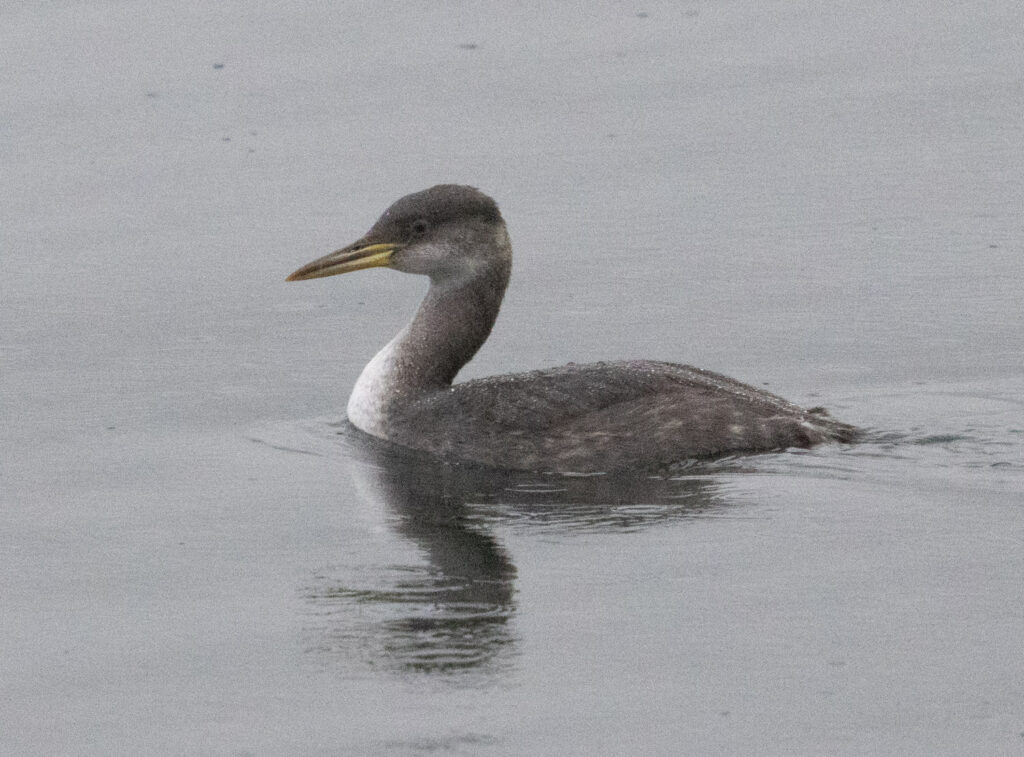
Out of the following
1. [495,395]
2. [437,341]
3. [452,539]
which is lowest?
[452,539]

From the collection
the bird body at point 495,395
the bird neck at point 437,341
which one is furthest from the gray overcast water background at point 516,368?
the bird neck at point 437,341

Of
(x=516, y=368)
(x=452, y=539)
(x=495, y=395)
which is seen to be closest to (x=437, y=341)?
(x=516, y=368)

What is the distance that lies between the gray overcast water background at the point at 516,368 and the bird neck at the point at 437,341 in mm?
379

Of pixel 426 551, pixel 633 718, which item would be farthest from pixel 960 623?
pixel 426 551

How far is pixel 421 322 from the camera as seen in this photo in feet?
38.7

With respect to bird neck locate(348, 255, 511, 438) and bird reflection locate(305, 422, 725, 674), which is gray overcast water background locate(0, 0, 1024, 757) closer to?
bird reflection locate(305, 422, 725, 674)

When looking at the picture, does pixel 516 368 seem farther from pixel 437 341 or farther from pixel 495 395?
pixel 495 395

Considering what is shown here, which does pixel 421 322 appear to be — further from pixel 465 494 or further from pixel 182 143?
pixel 182 143

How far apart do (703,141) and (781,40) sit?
2.47 meters

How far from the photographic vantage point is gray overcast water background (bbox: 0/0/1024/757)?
7633 mm

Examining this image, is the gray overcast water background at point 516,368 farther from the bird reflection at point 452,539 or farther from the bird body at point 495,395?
the bird body at point 495,395

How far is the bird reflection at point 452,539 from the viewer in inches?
320

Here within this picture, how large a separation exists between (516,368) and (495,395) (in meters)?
1.27

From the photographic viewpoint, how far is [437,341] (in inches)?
463
